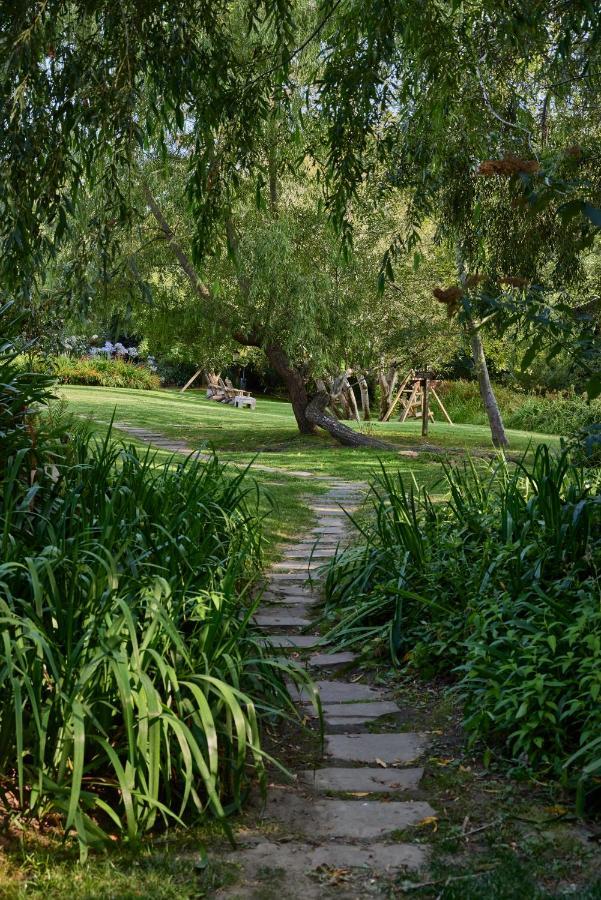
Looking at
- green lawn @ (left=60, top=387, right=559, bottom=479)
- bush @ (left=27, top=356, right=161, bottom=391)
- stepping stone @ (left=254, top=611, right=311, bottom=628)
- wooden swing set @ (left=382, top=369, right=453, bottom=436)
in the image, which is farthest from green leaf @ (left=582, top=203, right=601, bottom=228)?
bush @ (left=27, top=356, right=161, bottom=391)

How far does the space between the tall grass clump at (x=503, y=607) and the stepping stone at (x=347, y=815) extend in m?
0.46

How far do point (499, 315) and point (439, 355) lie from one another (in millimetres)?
13863

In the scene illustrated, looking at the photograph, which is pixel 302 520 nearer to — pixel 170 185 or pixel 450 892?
pixel 450 892

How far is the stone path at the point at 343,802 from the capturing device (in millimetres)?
2551

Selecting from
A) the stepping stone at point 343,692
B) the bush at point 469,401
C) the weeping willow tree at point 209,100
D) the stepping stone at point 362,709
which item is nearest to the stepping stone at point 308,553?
the weeping willow tree at point 209,100

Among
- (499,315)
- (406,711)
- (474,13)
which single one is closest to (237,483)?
(406,711)

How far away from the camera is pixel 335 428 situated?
15.8m

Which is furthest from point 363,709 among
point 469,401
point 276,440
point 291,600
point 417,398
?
point 469,401

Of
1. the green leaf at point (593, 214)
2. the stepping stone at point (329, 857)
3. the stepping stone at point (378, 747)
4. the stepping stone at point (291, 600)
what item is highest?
the green leaf at point (593, 214)

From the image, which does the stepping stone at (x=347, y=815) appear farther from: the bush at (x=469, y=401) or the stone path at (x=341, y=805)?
the bush at (x=469, y=401)

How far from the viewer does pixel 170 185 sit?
1391 cm

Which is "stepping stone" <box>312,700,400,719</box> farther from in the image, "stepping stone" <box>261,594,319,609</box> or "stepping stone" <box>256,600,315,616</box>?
"stepping stone" <box>261,594,319,609</box>

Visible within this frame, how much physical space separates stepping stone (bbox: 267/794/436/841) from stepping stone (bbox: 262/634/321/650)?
4.49 feet

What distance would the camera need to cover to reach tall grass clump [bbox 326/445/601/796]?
10.5 feet
